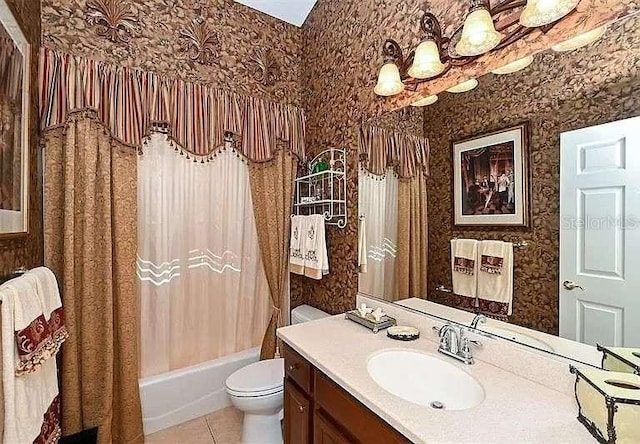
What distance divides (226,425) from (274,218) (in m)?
1.46

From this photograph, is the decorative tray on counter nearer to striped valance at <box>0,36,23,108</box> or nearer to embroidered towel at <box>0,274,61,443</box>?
embroidered towel at <box>0,274,61,443</box>

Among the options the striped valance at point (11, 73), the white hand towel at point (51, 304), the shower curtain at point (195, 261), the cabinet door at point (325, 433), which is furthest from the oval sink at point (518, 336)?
the striped valance at point (11, 73)

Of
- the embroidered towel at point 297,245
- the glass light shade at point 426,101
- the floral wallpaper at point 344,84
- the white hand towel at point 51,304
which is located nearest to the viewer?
the white hand towel at point 51,304

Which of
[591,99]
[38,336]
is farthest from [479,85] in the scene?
[38,336]

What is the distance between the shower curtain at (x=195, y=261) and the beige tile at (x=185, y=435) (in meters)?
0.37

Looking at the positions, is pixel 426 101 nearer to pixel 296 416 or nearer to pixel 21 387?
pixel 296 416

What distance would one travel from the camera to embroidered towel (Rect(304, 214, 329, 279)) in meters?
2.13

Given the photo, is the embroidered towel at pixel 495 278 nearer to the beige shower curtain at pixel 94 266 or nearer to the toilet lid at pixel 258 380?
the toilet lid at pixel 258 380

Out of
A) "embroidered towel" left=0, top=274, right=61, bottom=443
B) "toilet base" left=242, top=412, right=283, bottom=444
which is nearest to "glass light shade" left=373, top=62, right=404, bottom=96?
"embroidered towel" left=0, top=274, right=61, bottom=443

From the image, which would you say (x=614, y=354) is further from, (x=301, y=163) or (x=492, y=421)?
(x=301, y=163)

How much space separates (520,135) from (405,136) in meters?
0.60

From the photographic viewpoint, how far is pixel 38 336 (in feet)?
3.85

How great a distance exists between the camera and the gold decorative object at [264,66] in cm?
241

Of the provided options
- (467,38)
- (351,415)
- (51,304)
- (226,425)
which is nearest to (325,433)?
(351,415)
